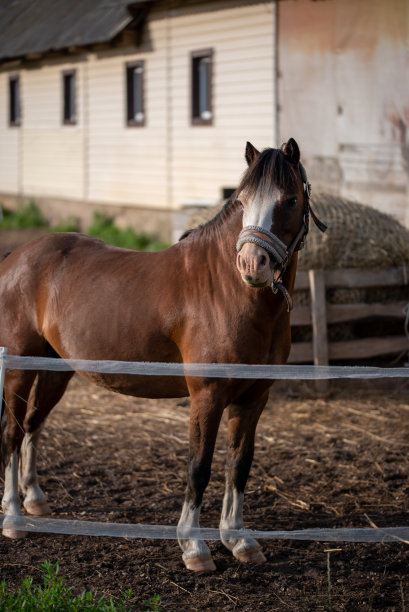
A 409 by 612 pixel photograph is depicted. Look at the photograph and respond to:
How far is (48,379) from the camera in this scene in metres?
4.84

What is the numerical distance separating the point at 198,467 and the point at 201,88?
12526 mm

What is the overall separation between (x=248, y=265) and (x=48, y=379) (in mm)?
1842

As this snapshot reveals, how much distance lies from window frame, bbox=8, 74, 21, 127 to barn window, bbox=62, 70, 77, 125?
125 inches

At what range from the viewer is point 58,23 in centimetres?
1977

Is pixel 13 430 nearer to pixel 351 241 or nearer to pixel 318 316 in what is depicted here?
pixel 318 316

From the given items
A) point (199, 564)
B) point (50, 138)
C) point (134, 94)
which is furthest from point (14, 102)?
point (199, 564)

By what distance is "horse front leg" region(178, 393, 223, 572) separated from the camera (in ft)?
13.0

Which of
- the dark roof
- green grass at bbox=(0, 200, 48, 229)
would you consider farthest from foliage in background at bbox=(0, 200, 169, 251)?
the dark roof

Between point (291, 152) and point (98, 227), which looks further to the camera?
point (98, 227)

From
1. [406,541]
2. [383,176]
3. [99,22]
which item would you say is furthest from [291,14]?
[406,541]

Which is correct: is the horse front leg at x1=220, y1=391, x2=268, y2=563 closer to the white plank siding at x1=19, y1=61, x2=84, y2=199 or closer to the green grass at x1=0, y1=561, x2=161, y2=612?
the green grass at x1=0, y1=561, x2=161, y2=612

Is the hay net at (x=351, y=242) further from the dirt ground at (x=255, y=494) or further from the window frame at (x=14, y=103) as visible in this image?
the window frame at (x=14, y=103)

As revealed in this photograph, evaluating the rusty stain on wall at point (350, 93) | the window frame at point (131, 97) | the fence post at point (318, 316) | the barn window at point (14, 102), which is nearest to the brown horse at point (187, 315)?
the fence post at point (318, 316)

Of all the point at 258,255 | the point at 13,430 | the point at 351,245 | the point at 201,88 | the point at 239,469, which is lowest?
the point at 239,469
